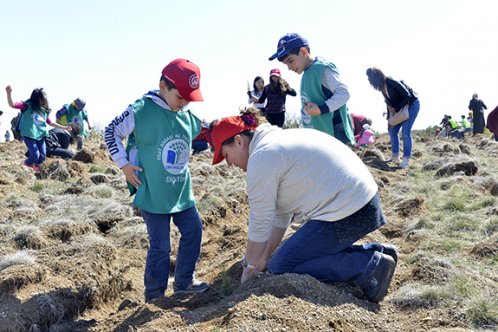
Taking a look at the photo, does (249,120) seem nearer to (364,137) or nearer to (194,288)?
(194,288)

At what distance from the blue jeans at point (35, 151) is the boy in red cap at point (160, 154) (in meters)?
7.25

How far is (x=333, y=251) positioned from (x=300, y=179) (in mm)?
610

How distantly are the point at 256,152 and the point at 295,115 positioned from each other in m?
18.0

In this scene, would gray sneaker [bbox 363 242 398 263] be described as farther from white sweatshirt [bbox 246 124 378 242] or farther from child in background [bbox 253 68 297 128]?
child in background [bbox 253 68 297 128]

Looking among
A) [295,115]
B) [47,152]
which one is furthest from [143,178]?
[295,115]

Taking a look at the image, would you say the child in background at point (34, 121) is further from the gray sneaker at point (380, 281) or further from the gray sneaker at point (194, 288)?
the gray sneaker at point (380, 281)

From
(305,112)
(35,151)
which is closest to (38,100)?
(35,151)

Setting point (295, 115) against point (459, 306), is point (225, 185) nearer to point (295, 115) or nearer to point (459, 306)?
point (459, 306)

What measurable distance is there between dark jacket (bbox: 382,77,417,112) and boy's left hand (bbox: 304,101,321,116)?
4466mm

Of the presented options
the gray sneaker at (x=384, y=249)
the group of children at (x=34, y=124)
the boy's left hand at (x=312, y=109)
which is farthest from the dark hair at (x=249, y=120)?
the group of children at (x=34, y=124)

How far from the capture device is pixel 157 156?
452 cm

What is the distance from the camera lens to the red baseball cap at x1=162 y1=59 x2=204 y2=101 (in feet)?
14.5

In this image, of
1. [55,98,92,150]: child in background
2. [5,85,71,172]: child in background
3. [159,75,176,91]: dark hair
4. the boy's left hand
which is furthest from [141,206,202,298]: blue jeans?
[55,98,92,150]: child in background

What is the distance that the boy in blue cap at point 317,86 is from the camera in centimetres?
553
